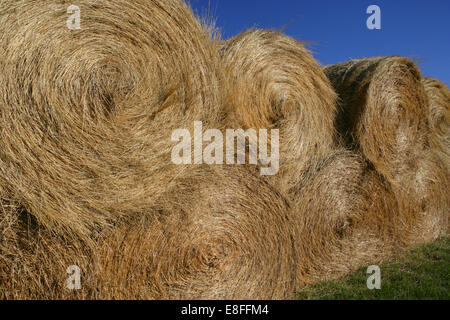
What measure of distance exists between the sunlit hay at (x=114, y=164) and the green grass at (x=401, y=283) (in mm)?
614

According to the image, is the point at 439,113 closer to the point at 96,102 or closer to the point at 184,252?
the point at 184,252

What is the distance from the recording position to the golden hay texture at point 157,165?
7.33 feet

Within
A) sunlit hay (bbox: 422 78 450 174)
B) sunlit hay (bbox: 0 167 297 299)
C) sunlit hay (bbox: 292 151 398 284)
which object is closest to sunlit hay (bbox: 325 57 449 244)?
sunlit hay (bbox: 292 151 398 284)

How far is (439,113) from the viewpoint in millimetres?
5102

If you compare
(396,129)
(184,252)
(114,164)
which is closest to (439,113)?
(396,129)

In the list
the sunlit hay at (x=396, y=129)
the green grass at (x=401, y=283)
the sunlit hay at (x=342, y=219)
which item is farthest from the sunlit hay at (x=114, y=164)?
the sunlit hay at (x=396, y=129)

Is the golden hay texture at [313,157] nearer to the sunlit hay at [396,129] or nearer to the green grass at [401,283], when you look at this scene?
the sunlit hay at [396,129]

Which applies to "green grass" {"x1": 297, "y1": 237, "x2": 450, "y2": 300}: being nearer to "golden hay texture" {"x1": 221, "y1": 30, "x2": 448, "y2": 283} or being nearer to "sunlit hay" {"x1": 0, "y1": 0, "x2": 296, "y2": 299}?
"golden hay texture" {"x1": 221, "y1": 30, "x2": 448, "y2": 283}

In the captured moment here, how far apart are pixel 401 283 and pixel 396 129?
155 centimetres

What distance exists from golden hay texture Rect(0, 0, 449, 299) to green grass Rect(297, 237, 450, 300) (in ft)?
0.54

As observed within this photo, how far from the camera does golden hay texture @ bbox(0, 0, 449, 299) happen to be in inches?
88.0

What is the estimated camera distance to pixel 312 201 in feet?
11.7
